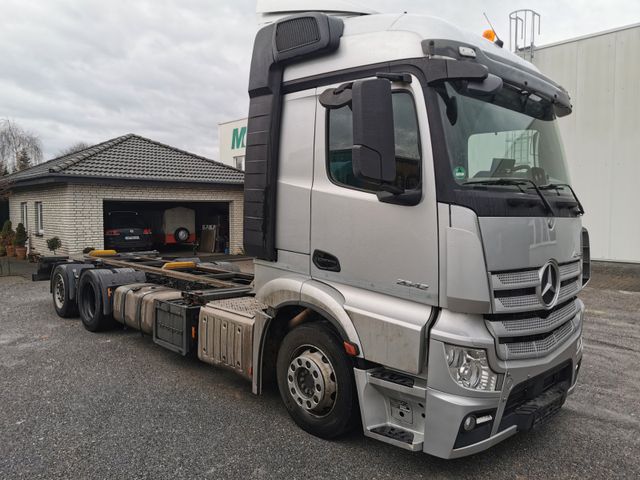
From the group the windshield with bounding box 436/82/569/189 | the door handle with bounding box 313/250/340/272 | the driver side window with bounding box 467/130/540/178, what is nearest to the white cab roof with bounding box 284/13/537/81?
the windshield with bounding box 436/82/569/189

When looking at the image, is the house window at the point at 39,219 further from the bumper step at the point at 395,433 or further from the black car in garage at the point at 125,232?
the bumper step at the point at 395,433

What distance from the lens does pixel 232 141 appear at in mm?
35125

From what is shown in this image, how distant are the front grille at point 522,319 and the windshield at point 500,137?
1.99 feet

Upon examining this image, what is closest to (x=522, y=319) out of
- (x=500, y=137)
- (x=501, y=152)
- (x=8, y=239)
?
(x=501, y=152)

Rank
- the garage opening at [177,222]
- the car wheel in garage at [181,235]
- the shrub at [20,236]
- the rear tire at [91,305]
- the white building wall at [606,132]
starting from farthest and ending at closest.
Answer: the car wheel in garage at [181,235] → the garage opening at [177,222] → the shrub at [20,236] → the white building wall at [606,132] → the rear tire at [91,305]

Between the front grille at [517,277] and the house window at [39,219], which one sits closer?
the front grille at [517,277]

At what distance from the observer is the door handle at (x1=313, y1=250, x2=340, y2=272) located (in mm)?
3559

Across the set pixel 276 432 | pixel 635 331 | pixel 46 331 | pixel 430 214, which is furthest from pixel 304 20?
pixel 635 331

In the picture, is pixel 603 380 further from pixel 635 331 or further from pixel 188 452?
pixel 188 452

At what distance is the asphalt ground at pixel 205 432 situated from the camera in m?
3.37

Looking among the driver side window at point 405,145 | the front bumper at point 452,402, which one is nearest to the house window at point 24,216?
the driver side window at point 405,145

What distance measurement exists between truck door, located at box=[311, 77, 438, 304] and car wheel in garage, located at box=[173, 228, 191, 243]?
17274 millimetres

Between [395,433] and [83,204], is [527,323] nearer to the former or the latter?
[395,433]

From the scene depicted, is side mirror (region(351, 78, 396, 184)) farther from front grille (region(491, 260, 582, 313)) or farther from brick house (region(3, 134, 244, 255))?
brick house (region(3, 134, 244, 255))
